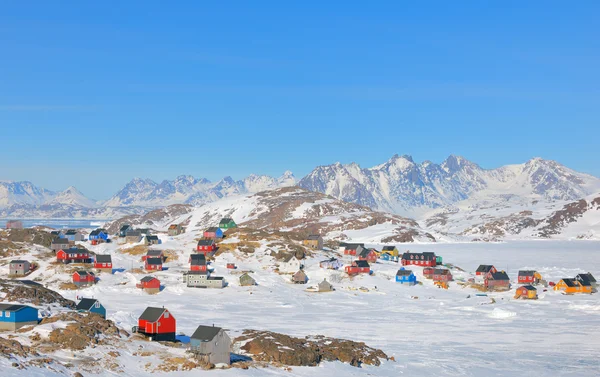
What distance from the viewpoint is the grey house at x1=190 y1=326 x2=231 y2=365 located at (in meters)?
56.7

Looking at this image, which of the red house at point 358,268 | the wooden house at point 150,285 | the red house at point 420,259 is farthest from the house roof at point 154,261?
the red house at point 420,259

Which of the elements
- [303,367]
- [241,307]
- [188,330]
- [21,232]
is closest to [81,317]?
[188,330]

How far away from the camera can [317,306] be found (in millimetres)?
102188

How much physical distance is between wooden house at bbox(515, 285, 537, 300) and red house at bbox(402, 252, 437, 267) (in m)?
37.5

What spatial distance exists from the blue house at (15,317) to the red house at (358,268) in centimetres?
7600

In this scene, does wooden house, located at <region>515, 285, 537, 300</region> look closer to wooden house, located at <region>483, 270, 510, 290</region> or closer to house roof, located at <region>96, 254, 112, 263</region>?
wooden house, located at <region>483, 270, 510, 290</region>

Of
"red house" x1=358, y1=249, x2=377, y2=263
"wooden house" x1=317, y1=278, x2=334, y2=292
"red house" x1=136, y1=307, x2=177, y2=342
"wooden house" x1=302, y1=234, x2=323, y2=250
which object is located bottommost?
"red house" x1=136, y1=307, x2=177, y2=342

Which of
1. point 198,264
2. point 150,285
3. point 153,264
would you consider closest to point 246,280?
point 198,264

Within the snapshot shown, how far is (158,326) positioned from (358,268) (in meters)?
70.3

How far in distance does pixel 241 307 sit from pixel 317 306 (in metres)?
12.2

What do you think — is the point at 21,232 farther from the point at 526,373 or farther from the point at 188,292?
the point at 526,373

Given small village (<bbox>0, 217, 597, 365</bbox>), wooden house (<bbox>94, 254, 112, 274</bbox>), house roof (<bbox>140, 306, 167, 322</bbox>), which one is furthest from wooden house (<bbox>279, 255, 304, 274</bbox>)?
house roof (<bbox>140, 306, 167, 322</bbox>)

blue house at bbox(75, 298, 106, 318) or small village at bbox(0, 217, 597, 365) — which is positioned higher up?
small village at bbox(0, 217, 597, 365)

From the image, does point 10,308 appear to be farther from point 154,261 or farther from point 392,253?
point 392,253
